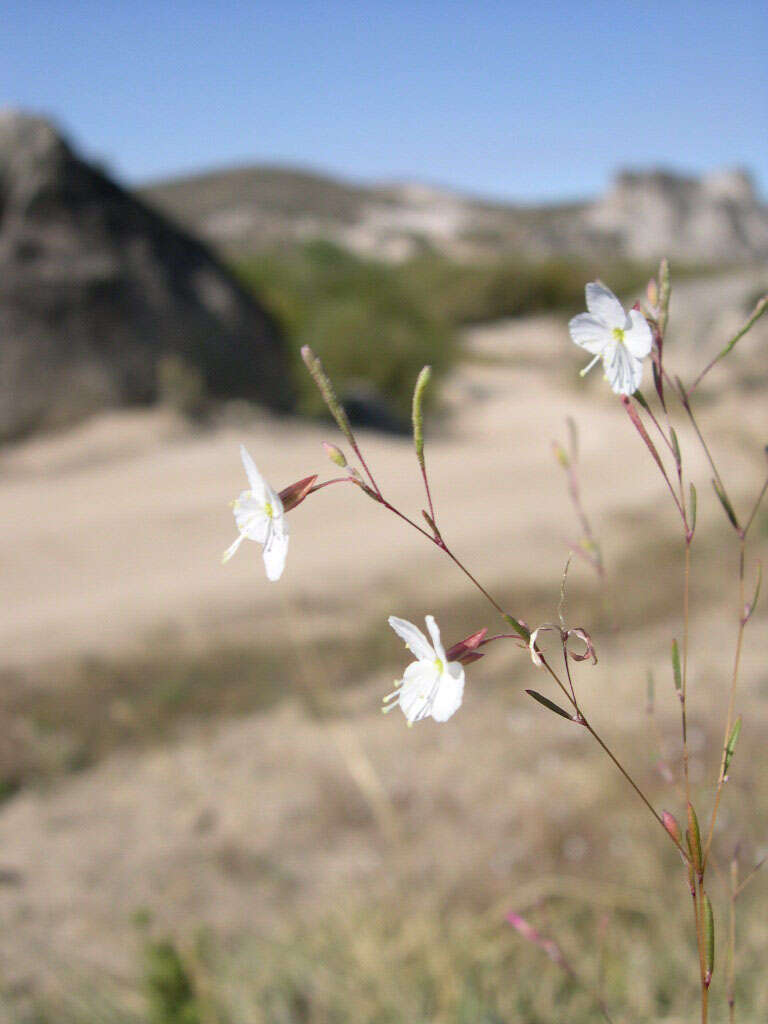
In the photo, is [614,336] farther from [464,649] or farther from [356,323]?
[356,323]

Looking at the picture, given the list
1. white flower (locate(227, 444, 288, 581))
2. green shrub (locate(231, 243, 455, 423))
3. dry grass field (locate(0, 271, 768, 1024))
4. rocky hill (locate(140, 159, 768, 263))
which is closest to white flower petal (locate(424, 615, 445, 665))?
white flower (locate(227, 444, 288, 581))

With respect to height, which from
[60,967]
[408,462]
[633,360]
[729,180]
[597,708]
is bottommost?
[729,180]

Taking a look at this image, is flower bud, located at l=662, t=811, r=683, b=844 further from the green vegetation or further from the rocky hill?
the rocky hill

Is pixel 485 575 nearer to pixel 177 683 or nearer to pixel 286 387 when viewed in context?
pixel 177 683

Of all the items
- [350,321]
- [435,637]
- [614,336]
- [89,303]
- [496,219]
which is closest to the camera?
[435,637]

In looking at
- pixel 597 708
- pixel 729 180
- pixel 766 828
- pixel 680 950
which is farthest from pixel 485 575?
pixel 729 180

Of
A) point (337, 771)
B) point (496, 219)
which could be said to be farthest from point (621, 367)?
point (496, 219)

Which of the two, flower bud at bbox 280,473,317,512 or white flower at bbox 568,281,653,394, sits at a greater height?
white flower at bbox 568,281,653,394
